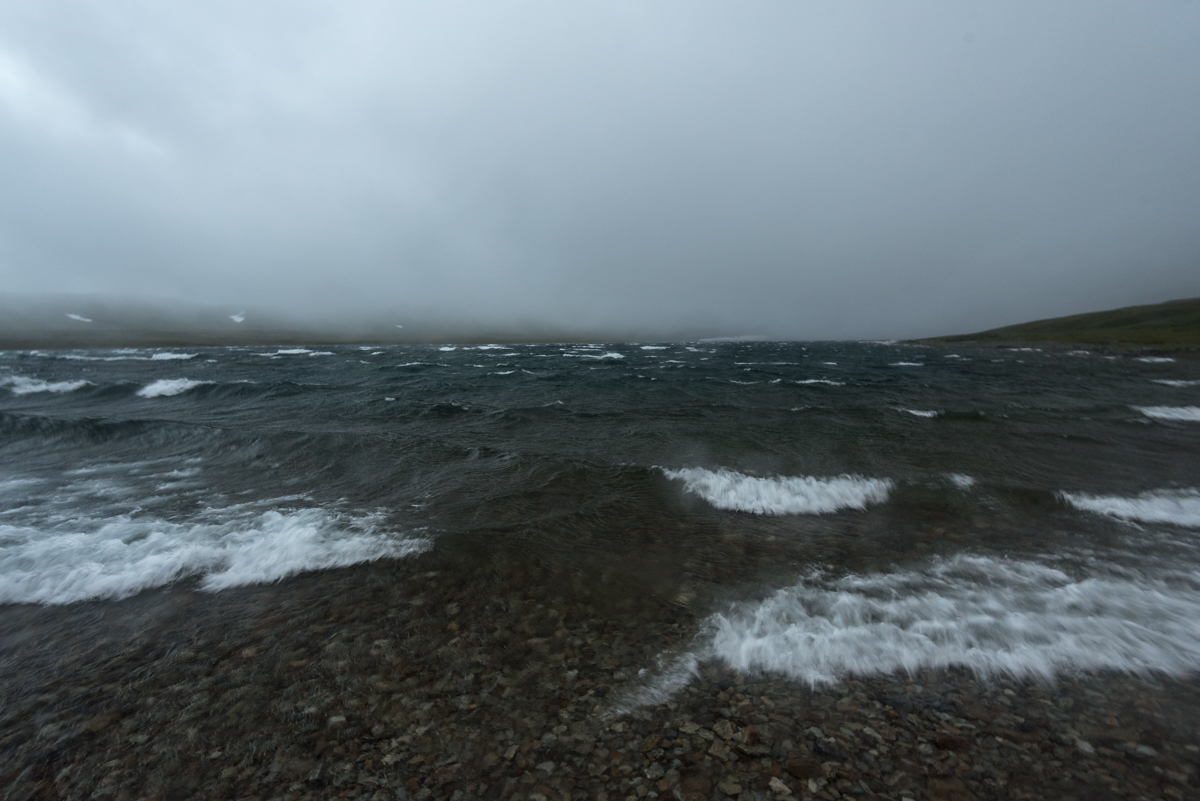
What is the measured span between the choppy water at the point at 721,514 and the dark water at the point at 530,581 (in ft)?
0.29

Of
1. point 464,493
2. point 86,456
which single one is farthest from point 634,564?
point 86,456

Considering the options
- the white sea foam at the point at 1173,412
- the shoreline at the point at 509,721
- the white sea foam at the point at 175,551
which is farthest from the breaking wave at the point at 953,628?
the white sea foam at the point at 1173,412

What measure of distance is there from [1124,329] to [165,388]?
233557 millimetres

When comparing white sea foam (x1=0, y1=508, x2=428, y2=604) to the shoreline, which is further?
white sea foam (x1=0, y1=508, x2=428, y2=604)

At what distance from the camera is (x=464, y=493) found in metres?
14.8

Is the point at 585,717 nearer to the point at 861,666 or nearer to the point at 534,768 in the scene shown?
the point at 534,768

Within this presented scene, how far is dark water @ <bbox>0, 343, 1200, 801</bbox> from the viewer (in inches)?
244

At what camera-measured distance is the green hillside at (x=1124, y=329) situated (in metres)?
123

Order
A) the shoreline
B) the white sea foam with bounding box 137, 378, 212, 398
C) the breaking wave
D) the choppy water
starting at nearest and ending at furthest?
1. the shoreline
2. the breaking wave
3. the choppy water
4. the white sea foam with bounding box 137, 378, 212, 398

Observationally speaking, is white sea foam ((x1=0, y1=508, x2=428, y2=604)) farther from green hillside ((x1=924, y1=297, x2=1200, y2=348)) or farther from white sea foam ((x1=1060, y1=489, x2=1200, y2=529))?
green hillside ((x1=924, y1=297, x2=1200, y2=348))

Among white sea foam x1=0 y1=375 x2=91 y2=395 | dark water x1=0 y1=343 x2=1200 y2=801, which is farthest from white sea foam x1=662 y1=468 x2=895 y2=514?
white sea foam x1=0 y1=375 x2=91 y2=395

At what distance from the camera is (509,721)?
5984 millimetres

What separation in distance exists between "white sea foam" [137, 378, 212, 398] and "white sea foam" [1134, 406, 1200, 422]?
66.6 m

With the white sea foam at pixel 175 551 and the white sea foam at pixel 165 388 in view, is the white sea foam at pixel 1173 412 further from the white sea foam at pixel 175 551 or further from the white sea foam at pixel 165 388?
the white sea foam at pixel 165 388
